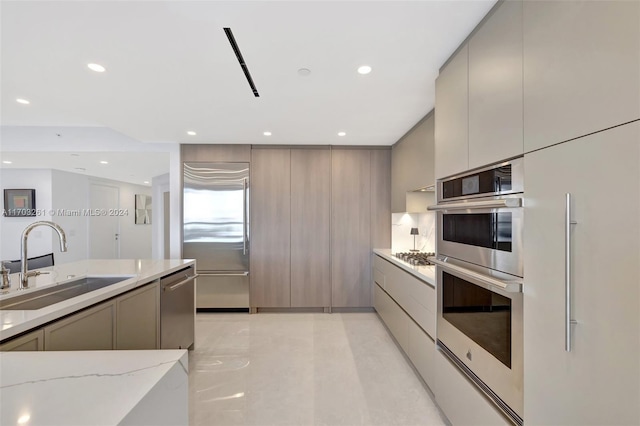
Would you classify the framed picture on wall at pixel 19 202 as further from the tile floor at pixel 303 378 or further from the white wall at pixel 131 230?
the tile floor at pixel 303 378

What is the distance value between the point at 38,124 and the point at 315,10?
4169 millimetres

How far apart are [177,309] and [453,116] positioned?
2627 mm

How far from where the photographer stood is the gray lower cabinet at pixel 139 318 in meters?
1.75

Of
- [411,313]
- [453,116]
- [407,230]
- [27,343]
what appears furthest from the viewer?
[407,230]

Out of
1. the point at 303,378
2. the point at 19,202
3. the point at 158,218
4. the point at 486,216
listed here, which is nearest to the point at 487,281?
the point at 486,216

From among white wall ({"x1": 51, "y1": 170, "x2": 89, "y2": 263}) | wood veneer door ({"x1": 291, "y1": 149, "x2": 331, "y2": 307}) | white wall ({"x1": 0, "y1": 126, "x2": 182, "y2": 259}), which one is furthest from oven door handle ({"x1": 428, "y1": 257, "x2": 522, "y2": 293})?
white wall ({"x1": 51, "y1": 170, "x2": 89, "y2": 263})

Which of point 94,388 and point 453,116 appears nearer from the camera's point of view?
point 94,388

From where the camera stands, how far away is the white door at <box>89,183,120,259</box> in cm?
641

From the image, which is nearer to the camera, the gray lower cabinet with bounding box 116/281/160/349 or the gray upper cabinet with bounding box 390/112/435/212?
the gray lower cabinet with bounding box 116/281/160/349

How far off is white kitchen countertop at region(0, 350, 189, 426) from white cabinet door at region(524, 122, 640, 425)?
47.5 inches

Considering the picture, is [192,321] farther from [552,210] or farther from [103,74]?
[552,210]

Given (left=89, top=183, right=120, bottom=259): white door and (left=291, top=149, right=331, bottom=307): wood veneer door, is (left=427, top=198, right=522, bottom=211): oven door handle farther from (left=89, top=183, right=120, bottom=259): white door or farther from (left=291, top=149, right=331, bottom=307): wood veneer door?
(left=89, top=183, right=120, bottom=259): white door

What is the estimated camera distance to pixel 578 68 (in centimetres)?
87

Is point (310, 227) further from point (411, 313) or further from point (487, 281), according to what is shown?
point (487, 281)
